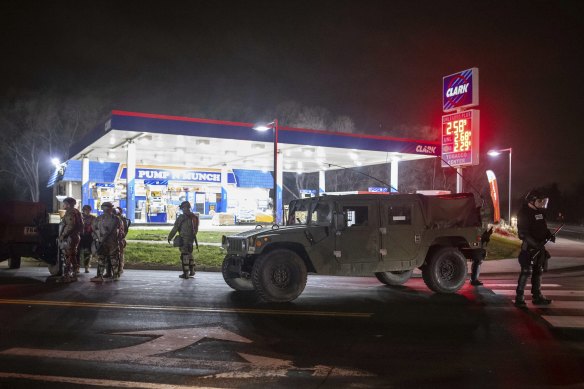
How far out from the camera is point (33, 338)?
6.57 meters

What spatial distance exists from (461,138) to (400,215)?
14967mm

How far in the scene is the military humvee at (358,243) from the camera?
9.34 m

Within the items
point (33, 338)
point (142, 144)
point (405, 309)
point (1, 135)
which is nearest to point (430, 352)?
point (405, 309)

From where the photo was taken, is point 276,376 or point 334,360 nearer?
point 276,376

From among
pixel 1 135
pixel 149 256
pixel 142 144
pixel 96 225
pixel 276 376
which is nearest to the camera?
pixel 276 376

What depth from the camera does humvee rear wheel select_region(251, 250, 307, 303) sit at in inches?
363

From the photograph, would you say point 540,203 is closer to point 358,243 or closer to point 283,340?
point 358,243

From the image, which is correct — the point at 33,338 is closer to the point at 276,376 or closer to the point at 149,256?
the point at 276,376

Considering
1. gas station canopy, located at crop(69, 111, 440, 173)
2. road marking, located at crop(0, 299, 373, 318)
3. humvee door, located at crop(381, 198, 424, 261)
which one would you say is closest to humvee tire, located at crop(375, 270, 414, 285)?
humvee door, located at crop(381, 198, 424, 261)

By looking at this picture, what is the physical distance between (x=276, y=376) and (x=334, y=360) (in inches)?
32.1

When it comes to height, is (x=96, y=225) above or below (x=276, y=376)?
above

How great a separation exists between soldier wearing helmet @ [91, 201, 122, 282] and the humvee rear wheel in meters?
4.43

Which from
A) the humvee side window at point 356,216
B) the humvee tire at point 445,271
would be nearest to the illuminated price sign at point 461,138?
the humvee tire at point 445,271

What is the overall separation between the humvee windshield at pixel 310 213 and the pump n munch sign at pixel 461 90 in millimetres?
15901
